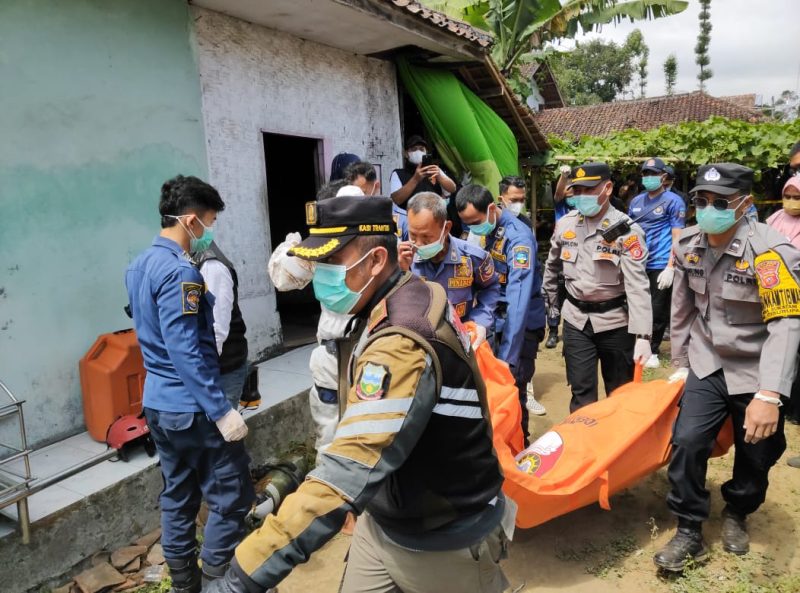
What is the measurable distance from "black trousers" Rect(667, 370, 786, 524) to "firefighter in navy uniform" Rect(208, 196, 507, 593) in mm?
1593

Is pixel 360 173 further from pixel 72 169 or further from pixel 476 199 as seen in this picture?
pixel 72 169

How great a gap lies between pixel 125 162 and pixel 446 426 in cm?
373

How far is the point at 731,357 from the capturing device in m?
2.80

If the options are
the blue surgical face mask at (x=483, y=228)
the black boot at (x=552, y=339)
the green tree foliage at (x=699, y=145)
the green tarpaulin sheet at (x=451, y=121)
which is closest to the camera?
the blue surgical face mask at (x=483, y=228)

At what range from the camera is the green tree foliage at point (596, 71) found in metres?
38.2

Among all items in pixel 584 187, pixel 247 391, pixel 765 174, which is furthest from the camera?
pixel 765 174

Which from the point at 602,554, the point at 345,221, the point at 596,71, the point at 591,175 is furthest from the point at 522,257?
the point at 596,71

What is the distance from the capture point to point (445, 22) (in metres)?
5.92

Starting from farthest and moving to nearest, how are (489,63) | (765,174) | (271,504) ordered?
1. (765,174)
2. (489,63)
3. (271,504)

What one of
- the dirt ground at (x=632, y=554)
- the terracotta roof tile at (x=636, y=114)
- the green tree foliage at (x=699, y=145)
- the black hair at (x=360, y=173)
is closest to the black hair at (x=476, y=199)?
the black hair at (x=360, y=173)

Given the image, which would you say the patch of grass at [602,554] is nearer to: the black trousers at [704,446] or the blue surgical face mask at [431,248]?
the black trousers at [704,446]

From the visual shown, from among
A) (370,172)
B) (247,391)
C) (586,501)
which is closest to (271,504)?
(247,391)

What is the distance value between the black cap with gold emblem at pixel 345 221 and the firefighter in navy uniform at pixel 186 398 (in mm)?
1129

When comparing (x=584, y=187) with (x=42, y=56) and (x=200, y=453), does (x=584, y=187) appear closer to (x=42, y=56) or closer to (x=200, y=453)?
(x=200, y=453)
